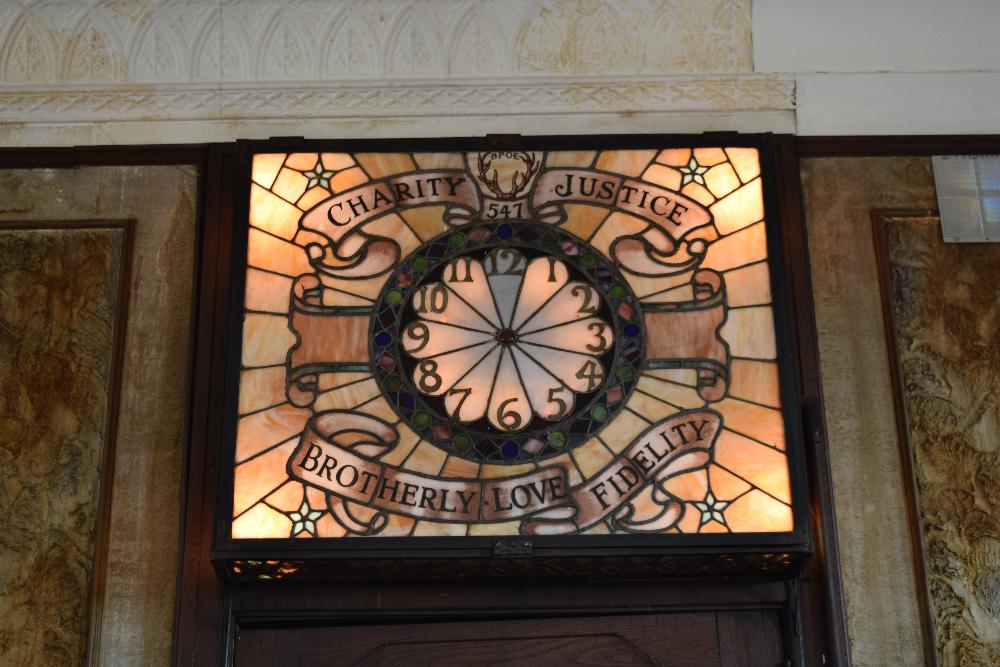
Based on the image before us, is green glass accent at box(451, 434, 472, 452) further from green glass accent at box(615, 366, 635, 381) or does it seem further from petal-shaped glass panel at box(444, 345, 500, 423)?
green glass accent at box(615, 366, 635, 381)

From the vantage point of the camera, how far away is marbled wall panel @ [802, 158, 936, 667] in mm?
3385

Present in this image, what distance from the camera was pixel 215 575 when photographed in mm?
3410

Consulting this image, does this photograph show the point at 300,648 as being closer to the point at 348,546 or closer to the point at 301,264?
the point at 348,546

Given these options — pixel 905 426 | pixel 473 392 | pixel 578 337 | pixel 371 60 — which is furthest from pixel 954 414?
pixel 371 60

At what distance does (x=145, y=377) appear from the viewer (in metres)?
3.63

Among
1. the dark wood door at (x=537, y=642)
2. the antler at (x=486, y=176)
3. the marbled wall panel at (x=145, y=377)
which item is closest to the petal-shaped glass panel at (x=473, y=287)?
the antler at (x=486, y=176)

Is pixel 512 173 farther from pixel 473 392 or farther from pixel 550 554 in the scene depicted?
pixel 550 554

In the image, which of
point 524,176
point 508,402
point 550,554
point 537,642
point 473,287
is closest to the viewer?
point 550,554

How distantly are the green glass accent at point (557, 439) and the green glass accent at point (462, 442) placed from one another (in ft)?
0.65

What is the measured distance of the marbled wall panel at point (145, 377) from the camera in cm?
340

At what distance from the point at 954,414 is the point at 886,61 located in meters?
1.02

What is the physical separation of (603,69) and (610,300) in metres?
0.72

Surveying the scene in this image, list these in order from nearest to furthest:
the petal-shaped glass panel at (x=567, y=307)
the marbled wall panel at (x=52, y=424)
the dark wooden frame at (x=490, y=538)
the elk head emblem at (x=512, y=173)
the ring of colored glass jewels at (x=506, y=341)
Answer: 1. the dark wooden frame at (x=490, y=538)
2. the marbled wall panel at (x=52, y=424)
3. the ring of colored glass jewels at (x=506, y=341)
4. the petal-shaped glass panel at (x=567, y=307)
5. the elk head emblem at (x=512, y=173)

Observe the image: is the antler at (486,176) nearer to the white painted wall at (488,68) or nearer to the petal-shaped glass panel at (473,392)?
the white painted wall at (488,68)
